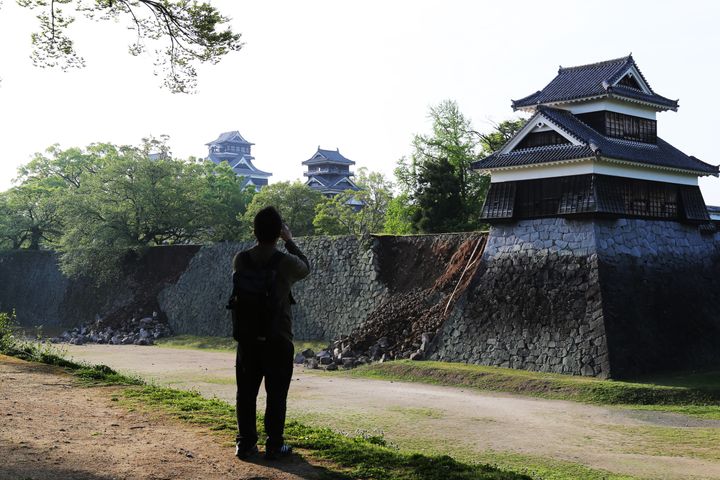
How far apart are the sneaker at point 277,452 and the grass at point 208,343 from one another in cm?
2074

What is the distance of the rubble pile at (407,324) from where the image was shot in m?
23.7

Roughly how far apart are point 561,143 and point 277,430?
16.4m

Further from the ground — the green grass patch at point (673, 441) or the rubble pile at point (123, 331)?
the rubble pile at point (123, 331)

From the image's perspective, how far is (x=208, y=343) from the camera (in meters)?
31.1

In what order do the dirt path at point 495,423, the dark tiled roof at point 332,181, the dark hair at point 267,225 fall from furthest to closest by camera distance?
the dark tiled roof at point 332,181 → the dirt path at point 495,423 → the dark hair at point 267,225

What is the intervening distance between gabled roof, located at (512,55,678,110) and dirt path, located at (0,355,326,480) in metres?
16.3

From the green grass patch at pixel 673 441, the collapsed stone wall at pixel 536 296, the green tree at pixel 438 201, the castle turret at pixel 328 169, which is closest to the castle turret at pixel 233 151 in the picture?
the castle turret at pixel 328 169

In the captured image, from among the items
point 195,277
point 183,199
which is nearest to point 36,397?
point 195,277

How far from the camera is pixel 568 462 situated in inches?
411

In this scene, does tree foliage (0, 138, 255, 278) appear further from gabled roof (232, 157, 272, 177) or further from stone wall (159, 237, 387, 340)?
gabled roof (232, 157, 272, 177)

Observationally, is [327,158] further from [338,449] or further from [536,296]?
[338,449]

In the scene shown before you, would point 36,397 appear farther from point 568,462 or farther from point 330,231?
point 330,231

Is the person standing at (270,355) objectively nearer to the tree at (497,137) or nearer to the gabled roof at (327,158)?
the tree at (497,137)

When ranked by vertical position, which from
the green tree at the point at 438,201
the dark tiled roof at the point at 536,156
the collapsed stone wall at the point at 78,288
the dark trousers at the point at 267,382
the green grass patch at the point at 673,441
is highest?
the green tree at the point at 438,201
